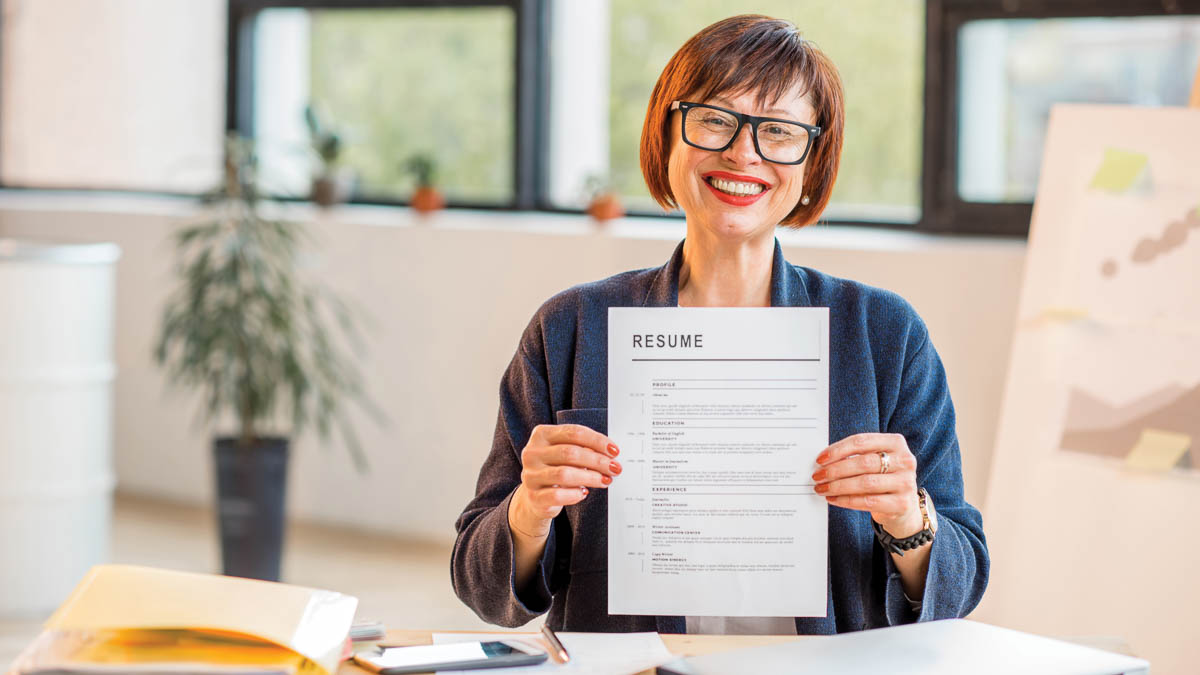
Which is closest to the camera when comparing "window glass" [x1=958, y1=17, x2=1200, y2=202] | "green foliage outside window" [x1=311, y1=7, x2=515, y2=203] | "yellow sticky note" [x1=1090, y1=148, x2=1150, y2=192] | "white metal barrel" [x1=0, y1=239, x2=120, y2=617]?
"yellow sticky note" [x1=1090, y1=148, x2=1150, y2=192]

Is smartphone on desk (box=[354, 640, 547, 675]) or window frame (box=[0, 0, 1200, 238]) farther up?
window frame (box=[0, 0, 1200, 238])

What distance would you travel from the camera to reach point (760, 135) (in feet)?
5.07

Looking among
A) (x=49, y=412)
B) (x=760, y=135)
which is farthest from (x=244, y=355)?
(x=760, y=135)

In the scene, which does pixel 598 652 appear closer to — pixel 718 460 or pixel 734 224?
pixel 718 460

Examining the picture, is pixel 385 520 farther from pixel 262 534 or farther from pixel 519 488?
pixel 519 488

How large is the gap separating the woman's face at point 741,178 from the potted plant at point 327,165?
10.7 ft

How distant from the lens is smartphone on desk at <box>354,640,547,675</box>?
1239 mm

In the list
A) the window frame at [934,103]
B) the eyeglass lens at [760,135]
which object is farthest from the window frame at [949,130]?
the eyeglass lens at [760,135]

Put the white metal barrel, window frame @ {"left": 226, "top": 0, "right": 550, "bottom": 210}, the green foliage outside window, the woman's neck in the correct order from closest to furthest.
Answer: the woman's neck < the white metal barrel < window frame @ {"left": 226, "top": 0, "right": 550, "bottom": 210} < the green foliage outside window

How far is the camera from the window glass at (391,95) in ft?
15.6

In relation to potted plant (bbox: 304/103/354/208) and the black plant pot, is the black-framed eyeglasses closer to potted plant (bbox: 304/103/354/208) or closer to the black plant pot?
the black plant pot

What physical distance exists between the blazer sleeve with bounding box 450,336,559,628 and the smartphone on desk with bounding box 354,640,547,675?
21cm

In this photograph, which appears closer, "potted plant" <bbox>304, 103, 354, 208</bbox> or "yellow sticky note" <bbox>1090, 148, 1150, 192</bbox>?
"yellow sticky note" <bbox>1090, 148, 1150, 192</bbox>

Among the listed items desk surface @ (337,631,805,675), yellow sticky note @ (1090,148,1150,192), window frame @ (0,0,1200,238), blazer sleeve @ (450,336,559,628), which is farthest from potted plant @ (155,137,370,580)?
desk surface @ (337,631,805,675)
